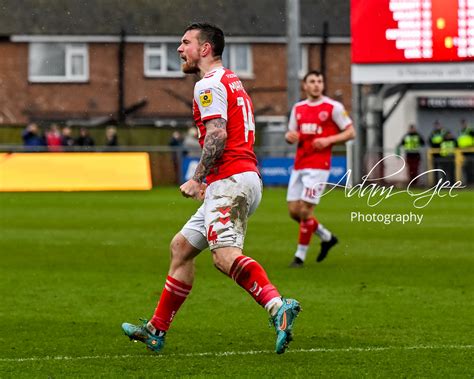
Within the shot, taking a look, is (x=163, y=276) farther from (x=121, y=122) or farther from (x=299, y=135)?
(x=121, y=122)

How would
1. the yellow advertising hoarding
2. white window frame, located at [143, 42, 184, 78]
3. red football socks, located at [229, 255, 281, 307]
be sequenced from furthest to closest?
white window frame, located at [143, 42, 184, 78] → the yellow advertising hoarding → red football socks, located at [229, 255, 281, 307]

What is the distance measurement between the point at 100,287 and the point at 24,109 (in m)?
41.4

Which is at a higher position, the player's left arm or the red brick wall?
the red brick wall

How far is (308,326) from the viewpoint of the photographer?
9.43 m

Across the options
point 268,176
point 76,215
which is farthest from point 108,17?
point 76,215

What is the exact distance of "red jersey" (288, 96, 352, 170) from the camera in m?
14.4

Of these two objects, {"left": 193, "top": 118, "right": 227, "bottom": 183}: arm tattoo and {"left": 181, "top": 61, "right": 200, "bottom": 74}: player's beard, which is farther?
{"left": 181, "top": 61, "right": 200, "bottom": 74}: player's beard

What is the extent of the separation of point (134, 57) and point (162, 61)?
3.87 feet

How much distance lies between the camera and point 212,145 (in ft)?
25.2

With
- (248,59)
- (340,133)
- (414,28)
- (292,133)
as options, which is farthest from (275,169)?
(248,59)

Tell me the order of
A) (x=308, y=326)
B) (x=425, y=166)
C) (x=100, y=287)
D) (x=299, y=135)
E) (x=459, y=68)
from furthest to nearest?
(x=425, y=166) < (x=459, y=68) < (x=299, y=135) < (x=100, y=287) < (x=308, y=326)

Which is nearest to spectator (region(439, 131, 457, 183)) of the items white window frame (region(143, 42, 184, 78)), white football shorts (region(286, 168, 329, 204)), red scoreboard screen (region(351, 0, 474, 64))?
red scoreboard screen (region(351, 0, 474, 64))

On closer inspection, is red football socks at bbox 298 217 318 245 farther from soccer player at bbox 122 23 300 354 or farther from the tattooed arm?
the tattooed arm

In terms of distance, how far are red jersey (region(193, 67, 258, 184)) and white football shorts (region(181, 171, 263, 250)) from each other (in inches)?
2.3
